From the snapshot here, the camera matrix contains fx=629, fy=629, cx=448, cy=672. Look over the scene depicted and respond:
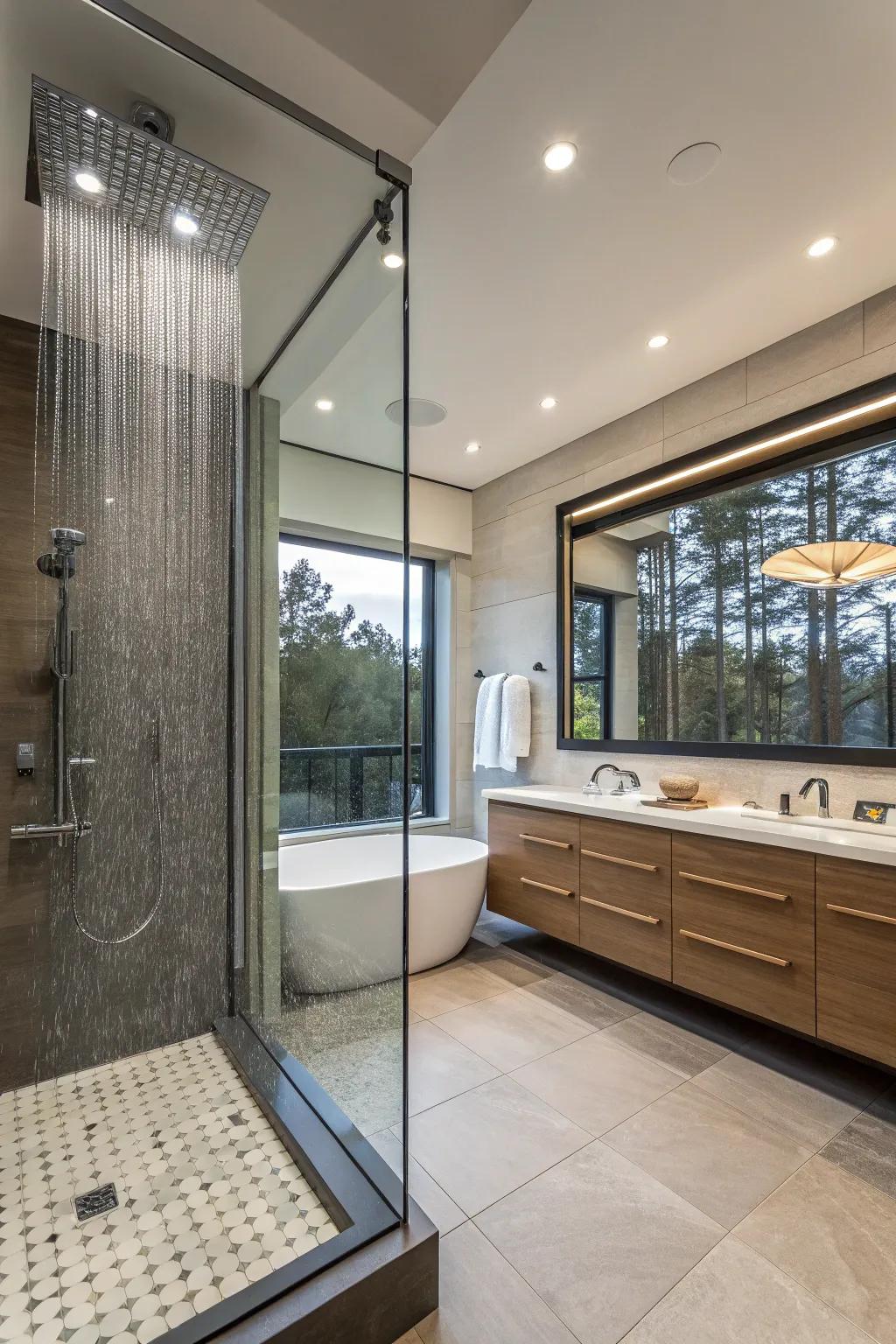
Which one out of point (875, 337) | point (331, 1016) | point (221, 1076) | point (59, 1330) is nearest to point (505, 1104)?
point (331, 1016)

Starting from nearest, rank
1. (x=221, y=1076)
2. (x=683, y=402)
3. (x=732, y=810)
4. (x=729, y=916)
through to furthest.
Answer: (x=221, y=1076), (x=729, y=916), (x=732, y=810), (x=683, y=402)

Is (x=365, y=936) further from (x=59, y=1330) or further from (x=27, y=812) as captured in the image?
(x=27, y=812)

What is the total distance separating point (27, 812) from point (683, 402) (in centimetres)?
313

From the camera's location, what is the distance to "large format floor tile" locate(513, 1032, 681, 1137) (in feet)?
6.29

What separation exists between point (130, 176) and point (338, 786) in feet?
5.06

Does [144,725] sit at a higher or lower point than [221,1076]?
higher

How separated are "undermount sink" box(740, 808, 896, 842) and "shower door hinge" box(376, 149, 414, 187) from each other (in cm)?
226

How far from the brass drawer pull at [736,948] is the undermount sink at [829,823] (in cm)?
45

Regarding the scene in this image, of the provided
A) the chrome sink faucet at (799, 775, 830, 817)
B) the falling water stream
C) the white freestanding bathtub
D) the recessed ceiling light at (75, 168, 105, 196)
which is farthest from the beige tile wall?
the recessed ceiling light at (75, 168, 105, 196)

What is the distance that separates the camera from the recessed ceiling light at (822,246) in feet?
6.61

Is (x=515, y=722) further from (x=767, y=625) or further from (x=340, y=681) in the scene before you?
(x=340, y=681)

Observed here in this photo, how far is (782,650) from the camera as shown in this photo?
104 inches

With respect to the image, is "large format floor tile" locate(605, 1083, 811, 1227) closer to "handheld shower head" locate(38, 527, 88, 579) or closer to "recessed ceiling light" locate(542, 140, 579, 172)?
"handheld shower head" locate(38, 527, 88, 579)

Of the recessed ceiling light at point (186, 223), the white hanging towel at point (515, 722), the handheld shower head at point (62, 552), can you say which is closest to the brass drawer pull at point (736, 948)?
the white hanging towel at point (515, 722)
